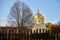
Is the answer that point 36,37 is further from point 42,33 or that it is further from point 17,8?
point 17,8

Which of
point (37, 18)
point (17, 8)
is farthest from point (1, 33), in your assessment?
point (37, 18)

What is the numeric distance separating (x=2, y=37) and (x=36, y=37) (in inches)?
52.7

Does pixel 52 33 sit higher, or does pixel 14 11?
pixel 14 11

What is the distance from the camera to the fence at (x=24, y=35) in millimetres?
6297

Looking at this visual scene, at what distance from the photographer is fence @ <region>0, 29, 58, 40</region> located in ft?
20.7

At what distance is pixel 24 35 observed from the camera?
6.38m

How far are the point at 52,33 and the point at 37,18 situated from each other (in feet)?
158

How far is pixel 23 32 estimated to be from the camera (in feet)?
21.1

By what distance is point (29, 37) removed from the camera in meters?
6.51

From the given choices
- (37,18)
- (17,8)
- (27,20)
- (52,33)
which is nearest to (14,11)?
(17,8)

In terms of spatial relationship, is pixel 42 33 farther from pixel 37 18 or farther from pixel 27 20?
pixel 37 18

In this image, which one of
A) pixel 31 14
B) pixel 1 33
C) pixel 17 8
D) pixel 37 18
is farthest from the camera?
pixel 37 18

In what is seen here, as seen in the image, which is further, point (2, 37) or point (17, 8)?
point (17, 8)

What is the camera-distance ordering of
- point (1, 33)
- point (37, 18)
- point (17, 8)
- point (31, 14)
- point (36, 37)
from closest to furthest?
point (1, 33), point (36, 37), point (17, 8), point (31, 14), point (37, 18)
